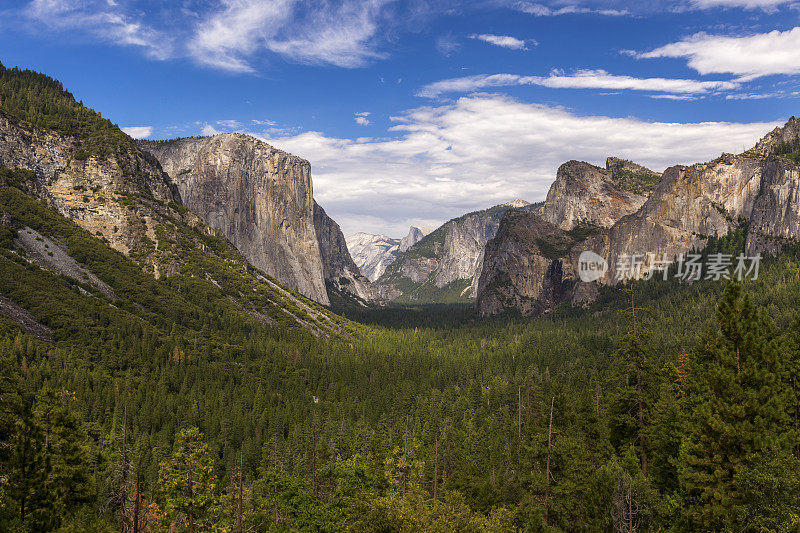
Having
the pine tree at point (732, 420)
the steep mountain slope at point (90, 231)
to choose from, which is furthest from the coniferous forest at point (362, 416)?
the steep mountain slope at point (90, 231)

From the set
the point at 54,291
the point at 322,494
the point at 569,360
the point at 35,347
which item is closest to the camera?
the point at 322,494

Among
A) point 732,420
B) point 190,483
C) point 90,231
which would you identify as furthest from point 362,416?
point 90,231

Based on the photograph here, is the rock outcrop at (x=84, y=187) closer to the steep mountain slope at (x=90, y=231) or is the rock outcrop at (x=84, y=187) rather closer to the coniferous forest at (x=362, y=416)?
the steep mountain slope at (x=90, y=231)

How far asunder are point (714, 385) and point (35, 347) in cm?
12520

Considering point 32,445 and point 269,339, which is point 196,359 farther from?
point 32,445

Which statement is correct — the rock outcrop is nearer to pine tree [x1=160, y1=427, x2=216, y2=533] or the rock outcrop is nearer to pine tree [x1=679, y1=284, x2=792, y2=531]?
pine tree [x1=160, y1=427, x2=216, y2=533]

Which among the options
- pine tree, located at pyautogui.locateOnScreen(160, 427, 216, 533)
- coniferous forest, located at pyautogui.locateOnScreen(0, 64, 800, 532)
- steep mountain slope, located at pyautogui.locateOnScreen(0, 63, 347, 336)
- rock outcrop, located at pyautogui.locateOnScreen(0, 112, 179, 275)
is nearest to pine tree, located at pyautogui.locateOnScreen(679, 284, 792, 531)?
coniferous forest, located at pyautogui.locateOnScreen(0, 64, 800, 532)

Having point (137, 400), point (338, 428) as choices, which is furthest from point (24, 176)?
point (338, 428)

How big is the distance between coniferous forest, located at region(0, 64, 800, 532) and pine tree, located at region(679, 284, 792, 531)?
0.13 m

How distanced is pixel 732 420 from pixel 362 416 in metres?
87.1

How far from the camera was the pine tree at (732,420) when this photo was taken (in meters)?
28.5

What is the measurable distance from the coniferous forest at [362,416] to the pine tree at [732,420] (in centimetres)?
13

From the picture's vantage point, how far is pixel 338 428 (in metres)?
97.1

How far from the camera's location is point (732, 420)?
29688 mm
